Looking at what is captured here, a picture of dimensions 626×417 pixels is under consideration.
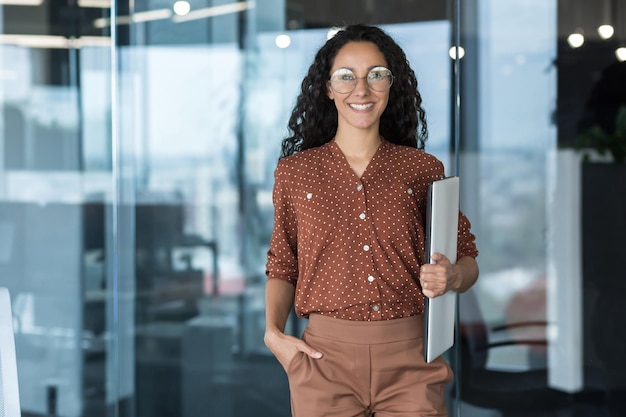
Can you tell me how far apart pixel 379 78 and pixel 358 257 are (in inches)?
17.3

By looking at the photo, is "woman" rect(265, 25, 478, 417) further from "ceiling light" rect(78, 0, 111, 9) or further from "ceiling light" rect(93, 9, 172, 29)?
"ceiling light" rect(78, 0, 111, 9)

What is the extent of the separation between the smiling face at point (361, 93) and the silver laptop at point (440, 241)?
0.86 ft

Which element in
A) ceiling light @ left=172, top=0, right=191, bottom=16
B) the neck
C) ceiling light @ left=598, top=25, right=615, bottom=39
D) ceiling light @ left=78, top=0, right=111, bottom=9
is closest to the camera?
the neck

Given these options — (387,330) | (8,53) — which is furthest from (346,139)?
(8,53)

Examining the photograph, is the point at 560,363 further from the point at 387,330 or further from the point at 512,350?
the point at 387,330

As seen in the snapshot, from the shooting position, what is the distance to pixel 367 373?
2.21 metres

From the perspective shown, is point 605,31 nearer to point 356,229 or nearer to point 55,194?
point 356,229

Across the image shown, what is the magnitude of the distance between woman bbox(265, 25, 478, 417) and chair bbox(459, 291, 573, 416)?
1.47m

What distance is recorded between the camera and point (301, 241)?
2.34 meters

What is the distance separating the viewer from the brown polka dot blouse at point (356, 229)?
7.35 ft

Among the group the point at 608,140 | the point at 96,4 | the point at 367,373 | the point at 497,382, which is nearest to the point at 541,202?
the point at 608,140

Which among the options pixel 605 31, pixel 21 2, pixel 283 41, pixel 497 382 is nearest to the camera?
pixel 605 31

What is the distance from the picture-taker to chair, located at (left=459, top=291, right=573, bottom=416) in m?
3.80

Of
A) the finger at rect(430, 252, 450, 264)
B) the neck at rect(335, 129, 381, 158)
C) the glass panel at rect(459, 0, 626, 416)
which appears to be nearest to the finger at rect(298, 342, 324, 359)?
the finger at rect(430, 252, 450, 264)
